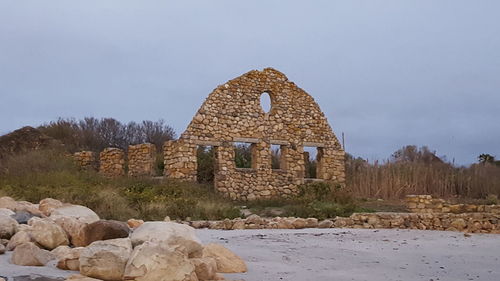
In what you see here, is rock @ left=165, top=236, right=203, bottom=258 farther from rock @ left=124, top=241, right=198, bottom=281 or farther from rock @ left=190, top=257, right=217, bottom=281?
rock @ left=124, top=241, right=198, bottom=281

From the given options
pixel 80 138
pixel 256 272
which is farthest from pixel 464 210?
pixel 80 138

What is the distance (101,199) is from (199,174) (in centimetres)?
873

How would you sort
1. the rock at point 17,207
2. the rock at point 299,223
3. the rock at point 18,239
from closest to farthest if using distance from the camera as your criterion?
the rock at point 18,239
the rock at point 17,207
the rock at point 299,223

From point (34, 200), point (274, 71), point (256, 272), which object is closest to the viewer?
point (256, 272)

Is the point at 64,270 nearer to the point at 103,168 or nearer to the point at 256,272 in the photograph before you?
the point at 256,272

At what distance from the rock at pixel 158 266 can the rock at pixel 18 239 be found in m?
1.35

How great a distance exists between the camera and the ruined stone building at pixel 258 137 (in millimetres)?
18375

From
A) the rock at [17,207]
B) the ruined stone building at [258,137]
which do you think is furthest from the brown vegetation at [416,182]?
the rock at [17,207]

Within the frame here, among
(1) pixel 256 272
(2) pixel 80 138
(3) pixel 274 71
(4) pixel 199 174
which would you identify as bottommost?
Result: (1) pixel 256 272

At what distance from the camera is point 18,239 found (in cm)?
511

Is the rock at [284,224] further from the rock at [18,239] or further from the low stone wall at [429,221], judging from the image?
the rock at [18,239]

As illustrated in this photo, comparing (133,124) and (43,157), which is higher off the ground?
(133,124)

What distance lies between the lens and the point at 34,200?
11000mm

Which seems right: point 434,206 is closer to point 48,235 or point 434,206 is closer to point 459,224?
point 459,224
